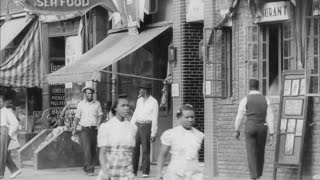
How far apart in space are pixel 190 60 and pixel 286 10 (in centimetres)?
398

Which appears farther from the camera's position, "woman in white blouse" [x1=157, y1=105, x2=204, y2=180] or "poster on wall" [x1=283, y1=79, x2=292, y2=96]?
"poster on wall" [x1=283, y1=79, x2=292, y2=96]

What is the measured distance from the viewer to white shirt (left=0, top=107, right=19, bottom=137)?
19797 millimetres

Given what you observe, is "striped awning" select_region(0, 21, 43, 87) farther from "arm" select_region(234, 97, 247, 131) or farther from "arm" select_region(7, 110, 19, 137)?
"arm" select_region(234, 97, 247, 131)

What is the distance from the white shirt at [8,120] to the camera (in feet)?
65.0

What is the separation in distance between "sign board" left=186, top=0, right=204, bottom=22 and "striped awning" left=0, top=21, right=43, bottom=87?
791cm

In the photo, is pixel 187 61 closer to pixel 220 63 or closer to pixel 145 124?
pixel 220 63

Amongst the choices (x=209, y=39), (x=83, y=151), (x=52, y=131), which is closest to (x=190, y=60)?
(x=209, y=39)

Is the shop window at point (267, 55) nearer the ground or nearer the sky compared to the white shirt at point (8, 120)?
nearer the sky

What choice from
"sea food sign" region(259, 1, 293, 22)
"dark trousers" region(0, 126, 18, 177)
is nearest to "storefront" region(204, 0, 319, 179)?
"sea food sign" region(259, 1, 293, 22)

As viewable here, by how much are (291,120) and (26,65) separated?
12102mm

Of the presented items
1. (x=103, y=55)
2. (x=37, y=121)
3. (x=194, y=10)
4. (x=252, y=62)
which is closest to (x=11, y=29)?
(x=37, y=121)

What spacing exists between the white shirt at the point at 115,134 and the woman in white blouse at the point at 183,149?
0.49 meters

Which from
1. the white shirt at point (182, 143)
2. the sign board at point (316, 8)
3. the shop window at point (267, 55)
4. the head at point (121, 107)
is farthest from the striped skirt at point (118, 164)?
the shop window at point (267, 55)

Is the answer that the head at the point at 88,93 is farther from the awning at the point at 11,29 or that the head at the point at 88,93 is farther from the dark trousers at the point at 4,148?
the awning at the point at 11,29
